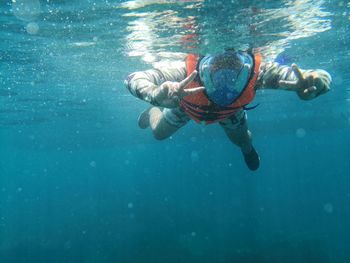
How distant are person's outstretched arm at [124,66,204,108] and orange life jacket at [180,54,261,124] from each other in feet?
1.31

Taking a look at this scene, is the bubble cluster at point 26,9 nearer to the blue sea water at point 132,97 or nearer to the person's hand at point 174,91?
the blue sea water at point 132,97

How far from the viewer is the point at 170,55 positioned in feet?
50.0

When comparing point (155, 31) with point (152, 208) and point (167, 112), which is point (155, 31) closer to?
point (167, 112)

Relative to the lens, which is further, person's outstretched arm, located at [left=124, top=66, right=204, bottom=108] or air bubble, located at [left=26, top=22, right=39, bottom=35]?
air bubble, located at [left=26, top=22, right=39, bottom=35]

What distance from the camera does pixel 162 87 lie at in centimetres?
411

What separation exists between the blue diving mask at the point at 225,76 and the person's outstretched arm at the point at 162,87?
2.41 feet

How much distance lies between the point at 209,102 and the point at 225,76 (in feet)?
1.88

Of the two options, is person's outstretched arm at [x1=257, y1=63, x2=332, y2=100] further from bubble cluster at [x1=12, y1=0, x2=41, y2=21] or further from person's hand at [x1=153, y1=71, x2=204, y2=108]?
bubble cluster at [x1=12, y1=0, x2=41, y2=21]

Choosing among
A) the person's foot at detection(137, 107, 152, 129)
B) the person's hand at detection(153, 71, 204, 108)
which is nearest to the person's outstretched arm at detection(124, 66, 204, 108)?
the person's hand at detection(153, 71, 204, 108)

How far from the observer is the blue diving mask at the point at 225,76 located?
5.44 meters

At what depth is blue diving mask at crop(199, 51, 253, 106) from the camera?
214 inches

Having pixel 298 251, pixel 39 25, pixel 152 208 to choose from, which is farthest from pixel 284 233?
pixel 39 25

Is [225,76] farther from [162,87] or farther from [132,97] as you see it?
[132,97]

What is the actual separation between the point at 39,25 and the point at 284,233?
22116 millimetres
